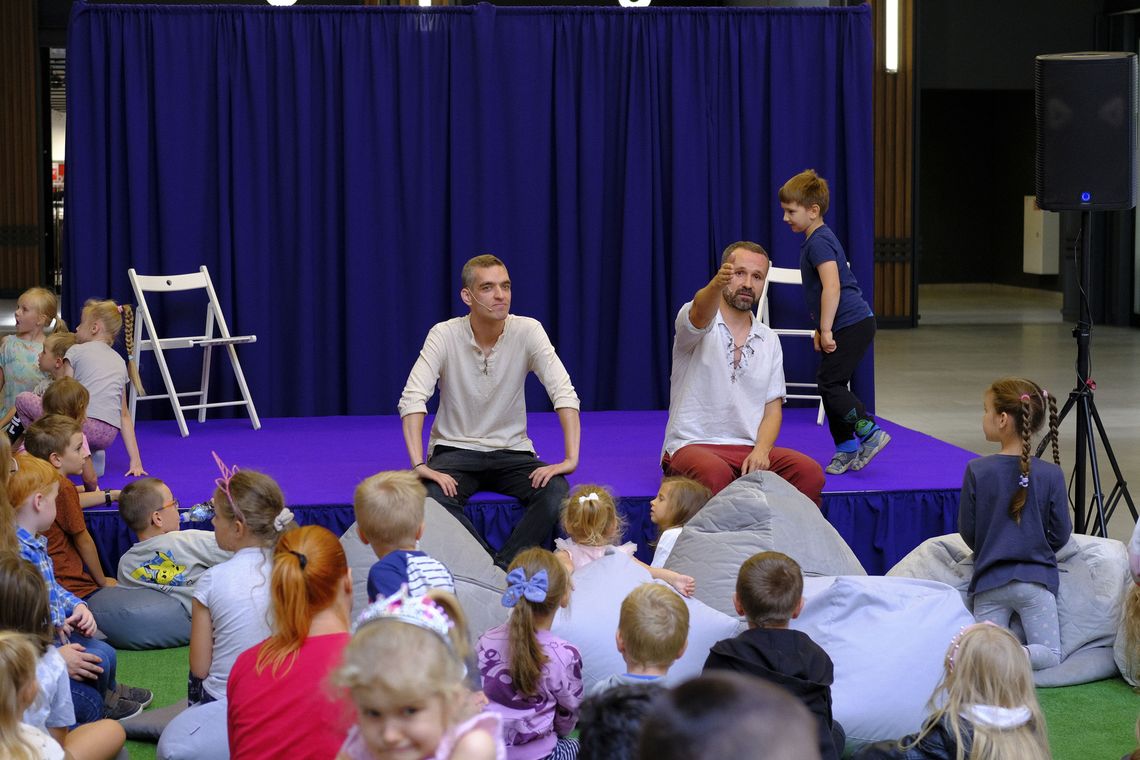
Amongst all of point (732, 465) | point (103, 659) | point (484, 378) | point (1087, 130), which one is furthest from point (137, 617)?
point (1087, 130)

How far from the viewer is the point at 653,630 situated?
266 centimetres

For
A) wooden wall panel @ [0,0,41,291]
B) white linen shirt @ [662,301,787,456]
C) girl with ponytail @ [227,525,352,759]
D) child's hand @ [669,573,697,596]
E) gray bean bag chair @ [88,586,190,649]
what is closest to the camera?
girl with ponytail @ [227,525,352,759]

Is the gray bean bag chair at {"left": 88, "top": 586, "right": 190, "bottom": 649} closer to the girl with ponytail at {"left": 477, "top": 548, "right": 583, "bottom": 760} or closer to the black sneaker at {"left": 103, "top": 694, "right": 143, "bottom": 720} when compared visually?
the black sneaker at {"left": 103, "top": 694, "right": 143, "bottom": 720}

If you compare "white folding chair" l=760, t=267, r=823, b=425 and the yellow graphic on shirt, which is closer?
the yellow graphic on shirt

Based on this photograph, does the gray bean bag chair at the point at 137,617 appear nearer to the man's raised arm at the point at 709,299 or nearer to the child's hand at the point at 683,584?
the child's hand at the point at 683,584

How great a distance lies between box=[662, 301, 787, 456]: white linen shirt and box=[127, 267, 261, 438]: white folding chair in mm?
2439

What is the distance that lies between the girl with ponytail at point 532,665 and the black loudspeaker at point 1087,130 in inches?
122

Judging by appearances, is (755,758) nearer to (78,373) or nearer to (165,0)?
(78,373)

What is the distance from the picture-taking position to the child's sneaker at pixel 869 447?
507cm

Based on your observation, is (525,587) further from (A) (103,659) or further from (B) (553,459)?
(B) (553,459)

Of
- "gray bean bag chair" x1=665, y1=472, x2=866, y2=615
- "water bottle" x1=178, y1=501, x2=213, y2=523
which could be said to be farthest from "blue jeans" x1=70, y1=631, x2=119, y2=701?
"gray bean bag chair" x1=665, y1=472, x2=866, y2=615

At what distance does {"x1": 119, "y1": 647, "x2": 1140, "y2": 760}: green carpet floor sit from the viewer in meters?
3.30

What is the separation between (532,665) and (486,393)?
2.03 m

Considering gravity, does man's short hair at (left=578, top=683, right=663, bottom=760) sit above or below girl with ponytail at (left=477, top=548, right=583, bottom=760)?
above
